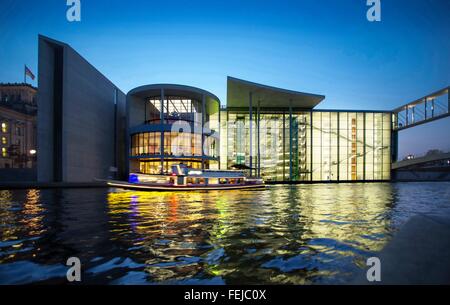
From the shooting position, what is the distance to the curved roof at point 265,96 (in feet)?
146

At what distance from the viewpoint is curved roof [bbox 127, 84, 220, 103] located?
4353cm

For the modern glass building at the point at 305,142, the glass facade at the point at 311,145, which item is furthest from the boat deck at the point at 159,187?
the glass facade at the point at 311,145

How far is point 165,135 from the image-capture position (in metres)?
43.2

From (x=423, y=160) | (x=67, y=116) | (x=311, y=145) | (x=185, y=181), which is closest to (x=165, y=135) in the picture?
(x=67, y=116)

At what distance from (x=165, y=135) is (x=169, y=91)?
364 inches

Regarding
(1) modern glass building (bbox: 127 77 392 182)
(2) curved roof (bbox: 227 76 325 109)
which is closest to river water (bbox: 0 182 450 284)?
(2) curved roof (bbox: 227 76 325 109)

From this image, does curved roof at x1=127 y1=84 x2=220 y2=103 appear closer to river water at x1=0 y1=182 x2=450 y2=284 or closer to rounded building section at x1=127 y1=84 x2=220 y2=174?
rounded building section at x1=127 y1=84 x2=220 y2=174

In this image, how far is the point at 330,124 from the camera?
176 ft

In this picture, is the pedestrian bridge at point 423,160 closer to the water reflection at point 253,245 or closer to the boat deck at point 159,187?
the boat deck at point 159,187

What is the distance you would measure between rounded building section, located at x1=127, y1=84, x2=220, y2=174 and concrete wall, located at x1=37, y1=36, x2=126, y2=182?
678 centimetres

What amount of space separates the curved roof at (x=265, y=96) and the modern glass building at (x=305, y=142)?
0.48 metres
